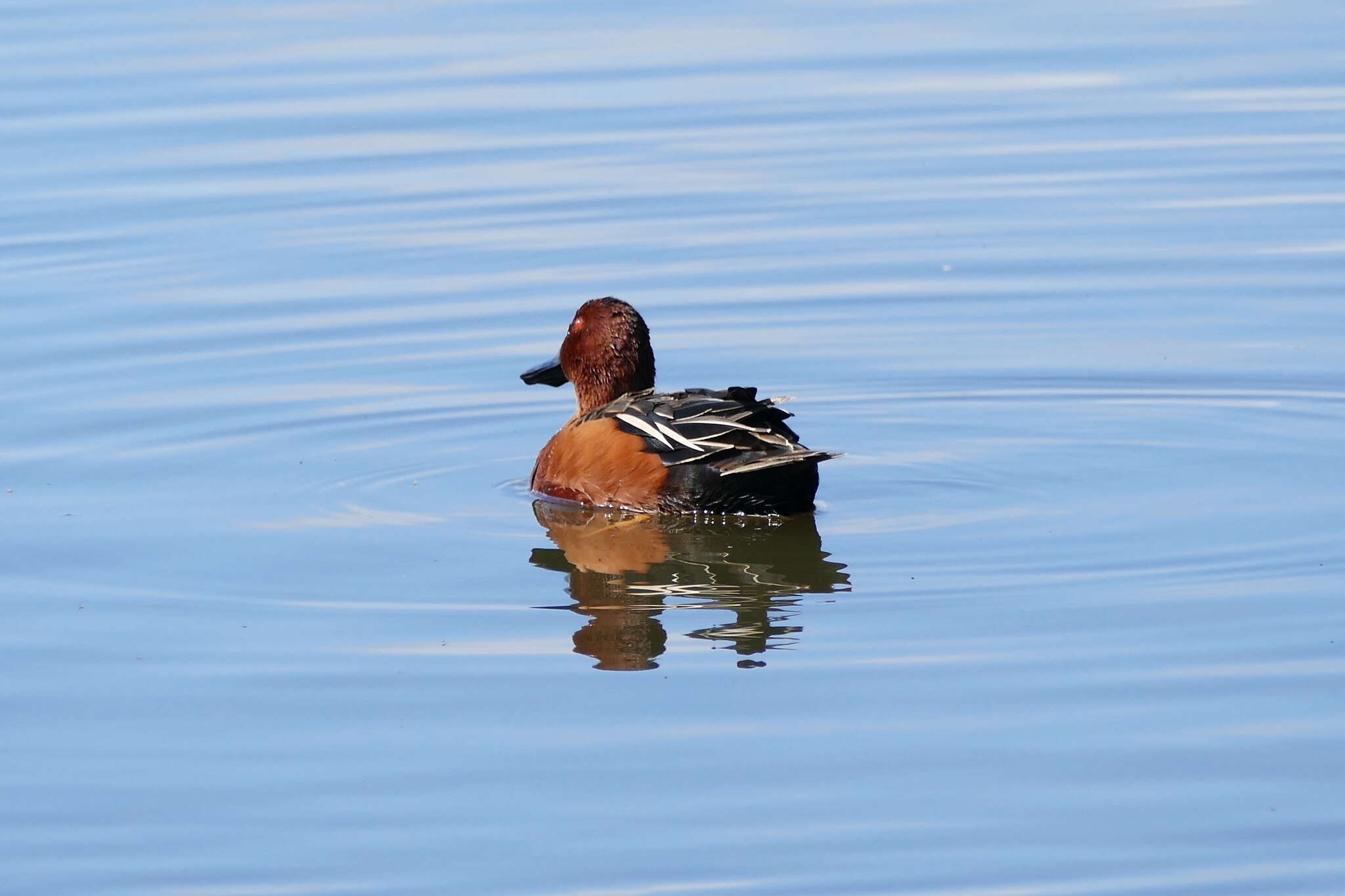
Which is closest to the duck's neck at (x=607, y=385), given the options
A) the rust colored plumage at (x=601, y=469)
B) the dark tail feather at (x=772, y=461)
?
the rust colored plumage at (x=601, y=469)

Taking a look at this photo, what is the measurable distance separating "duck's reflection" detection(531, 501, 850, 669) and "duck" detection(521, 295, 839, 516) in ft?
0.27

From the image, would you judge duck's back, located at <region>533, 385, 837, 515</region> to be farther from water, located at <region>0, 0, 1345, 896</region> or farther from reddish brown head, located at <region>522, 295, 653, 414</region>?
reddish brown head, located at <region>522, 295, 653, 414</region>

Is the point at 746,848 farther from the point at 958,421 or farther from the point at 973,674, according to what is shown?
the point at 958,421

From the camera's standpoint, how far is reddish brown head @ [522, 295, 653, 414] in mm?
10773

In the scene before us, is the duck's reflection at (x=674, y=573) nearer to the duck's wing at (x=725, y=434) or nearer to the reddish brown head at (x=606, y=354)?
the duck's wing at (x=725, y=434)

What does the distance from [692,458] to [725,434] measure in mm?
174

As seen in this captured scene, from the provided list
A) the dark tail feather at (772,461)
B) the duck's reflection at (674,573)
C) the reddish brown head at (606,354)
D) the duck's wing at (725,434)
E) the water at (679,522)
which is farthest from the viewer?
the reddish brown head at (606,354)

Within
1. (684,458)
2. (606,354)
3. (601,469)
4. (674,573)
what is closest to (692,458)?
(684,458)

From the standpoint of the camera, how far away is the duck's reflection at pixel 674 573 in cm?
784

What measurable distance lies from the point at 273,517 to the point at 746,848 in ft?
13.8

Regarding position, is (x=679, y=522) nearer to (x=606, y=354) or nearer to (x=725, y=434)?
(x=725, y=434)

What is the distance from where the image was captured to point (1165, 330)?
476 inches

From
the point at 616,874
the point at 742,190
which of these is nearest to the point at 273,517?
the point at 616,874

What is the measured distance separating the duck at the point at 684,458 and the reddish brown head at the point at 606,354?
13cm
